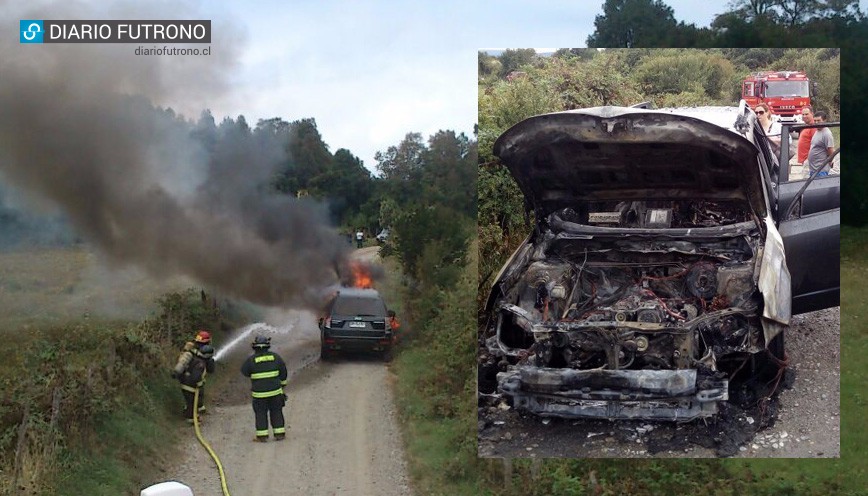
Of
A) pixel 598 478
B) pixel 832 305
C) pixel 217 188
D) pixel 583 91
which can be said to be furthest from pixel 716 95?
pixel 217 188

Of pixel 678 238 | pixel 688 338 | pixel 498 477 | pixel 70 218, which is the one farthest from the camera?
pixel 70 218

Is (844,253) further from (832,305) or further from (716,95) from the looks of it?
(716,95)

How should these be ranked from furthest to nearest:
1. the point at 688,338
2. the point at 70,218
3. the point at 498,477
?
1. the point at 70,218
2. the point at 498,477
3. the point at 688,338

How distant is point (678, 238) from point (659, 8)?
8.46ft

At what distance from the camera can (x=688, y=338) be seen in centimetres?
736

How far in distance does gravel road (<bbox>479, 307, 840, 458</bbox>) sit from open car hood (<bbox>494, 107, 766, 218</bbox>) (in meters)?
1.44

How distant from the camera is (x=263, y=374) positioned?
27.1ft

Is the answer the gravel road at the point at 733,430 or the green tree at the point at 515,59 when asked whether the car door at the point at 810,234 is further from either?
the green tree at the point at 515,59

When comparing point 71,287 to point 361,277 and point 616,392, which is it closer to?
point 361,277

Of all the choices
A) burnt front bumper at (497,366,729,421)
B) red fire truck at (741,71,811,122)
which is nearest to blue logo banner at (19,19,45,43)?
burnt front bumper at (497,366,729,421)

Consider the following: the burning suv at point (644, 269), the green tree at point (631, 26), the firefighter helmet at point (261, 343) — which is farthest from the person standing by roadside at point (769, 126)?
the firefighter helmet at point (261, 343)

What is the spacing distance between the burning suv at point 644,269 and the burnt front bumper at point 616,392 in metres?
0.01

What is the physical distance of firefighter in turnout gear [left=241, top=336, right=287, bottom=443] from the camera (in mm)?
8234

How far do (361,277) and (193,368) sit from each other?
5.69ft
